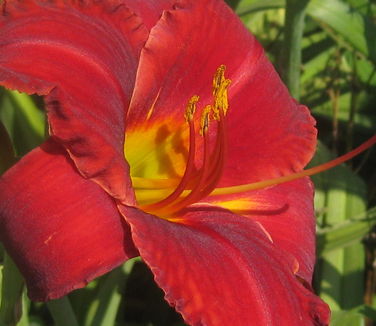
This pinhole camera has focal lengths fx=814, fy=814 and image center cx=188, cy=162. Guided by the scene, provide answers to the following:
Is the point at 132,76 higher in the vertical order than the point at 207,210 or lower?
higher

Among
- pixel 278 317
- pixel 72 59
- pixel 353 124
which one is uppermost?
pixel 72 59

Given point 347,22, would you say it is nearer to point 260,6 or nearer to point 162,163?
point 260,6

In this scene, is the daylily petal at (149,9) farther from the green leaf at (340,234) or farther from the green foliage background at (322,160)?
the green leaf at (340,234)

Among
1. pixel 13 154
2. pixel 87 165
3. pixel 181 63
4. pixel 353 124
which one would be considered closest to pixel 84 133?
pixel 87 165

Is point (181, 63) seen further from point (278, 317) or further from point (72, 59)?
point (278, 317)

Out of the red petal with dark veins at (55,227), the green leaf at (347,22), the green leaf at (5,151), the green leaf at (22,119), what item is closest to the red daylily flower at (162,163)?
the red petal with dark veins at (55,227)

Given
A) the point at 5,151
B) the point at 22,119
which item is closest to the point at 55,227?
the point at 5,151
